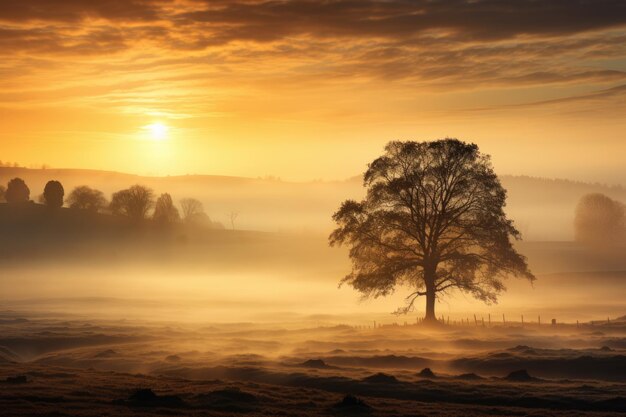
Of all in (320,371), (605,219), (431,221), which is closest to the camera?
(320,371)

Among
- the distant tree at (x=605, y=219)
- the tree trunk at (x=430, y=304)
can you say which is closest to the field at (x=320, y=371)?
the tree trunk at (x=430, y=304)

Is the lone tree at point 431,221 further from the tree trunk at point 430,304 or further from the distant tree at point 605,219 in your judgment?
the distant tree at point 605,219

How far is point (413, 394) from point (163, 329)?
1982 inches

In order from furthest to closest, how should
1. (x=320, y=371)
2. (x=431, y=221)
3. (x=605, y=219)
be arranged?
(x=605, y=219) → (x=431, y=221) → (x=320, y=371)

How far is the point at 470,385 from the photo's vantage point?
4866 cm

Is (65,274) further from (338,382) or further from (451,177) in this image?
(338,382)

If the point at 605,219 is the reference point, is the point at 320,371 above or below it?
below

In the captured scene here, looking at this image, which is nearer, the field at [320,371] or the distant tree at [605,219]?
the field at [320,371]

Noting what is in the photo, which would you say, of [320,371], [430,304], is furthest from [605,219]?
[320,371]

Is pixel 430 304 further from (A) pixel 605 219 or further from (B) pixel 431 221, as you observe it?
(A) pixel 605 219

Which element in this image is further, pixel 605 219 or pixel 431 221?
pixel 605 219

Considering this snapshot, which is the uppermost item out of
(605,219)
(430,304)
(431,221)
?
(605,219)

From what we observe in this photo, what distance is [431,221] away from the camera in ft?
258

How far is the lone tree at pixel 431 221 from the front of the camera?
76.2 metres
